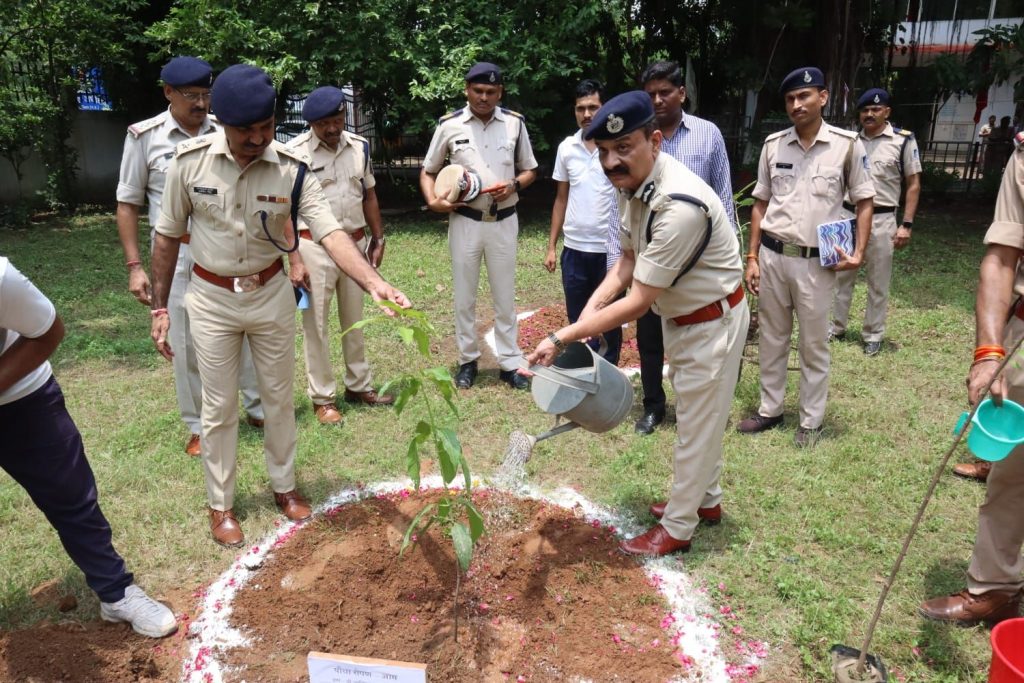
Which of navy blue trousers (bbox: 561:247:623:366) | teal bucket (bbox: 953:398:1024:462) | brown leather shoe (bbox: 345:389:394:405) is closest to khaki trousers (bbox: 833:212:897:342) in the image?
navy blue trousers (bbox: 561:247:623:366)

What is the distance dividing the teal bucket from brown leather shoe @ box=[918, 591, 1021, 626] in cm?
97

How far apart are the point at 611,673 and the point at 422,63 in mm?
10102

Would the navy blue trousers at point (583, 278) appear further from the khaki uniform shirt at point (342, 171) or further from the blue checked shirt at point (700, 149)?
the khaki uniform shirt at point (342, 171)

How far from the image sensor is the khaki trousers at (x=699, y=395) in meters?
3.39

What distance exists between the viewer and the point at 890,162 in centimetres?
662

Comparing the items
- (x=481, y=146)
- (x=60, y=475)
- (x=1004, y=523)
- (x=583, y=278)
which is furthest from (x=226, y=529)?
(x=1004, y=523)

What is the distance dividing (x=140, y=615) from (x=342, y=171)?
3.04m

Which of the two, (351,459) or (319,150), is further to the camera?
(319,150)

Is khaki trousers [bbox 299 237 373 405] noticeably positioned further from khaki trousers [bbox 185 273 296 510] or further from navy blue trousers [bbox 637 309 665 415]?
navy blue trousers [bbox 637 309 665 415]

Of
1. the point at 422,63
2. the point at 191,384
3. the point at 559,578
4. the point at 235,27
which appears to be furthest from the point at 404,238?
the point at 559,578

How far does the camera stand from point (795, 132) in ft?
15.4

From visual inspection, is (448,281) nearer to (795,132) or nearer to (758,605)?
(795,132)

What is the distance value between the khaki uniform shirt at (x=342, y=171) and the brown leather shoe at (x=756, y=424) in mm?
2963

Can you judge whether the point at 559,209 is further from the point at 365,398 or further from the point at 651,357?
the point at 365,398
